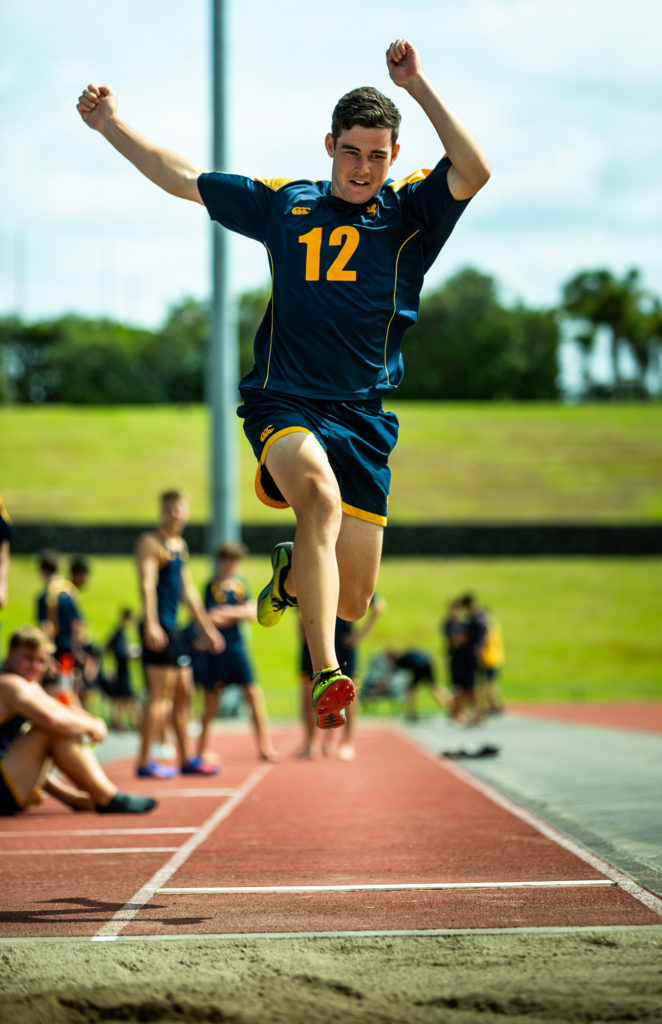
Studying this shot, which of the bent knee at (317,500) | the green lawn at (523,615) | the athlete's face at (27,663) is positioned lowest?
the green lawn at (523,615)

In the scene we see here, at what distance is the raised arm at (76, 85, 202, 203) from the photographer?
472 centimetres

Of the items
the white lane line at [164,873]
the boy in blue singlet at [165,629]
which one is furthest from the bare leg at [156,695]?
the white lane line at [164,873]

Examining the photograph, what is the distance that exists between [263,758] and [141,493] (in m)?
38.8

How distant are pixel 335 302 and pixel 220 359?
12.7m

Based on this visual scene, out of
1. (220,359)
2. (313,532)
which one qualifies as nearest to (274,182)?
(313,532)

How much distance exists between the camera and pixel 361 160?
4.50 m

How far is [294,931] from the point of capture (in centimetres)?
358

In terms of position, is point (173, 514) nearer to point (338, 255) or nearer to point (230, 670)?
point (230, 670)

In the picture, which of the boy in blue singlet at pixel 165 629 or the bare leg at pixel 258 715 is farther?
the bare leg at pixel 258 715

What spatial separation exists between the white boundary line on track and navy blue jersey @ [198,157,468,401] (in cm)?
205

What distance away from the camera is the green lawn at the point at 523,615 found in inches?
1160

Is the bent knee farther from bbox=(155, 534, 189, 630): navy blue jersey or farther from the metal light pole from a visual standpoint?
the metal light pole

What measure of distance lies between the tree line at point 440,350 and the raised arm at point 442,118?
9990cm

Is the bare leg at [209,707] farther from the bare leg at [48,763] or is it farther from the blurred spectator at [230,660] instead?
the bare leg at [48,763]
